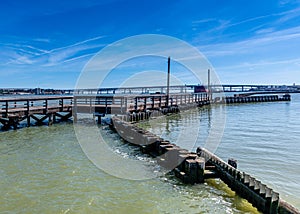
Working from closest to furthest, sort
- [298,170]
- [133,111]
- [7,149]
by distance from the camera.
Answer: [298,170] → [7,149] → [133,111]

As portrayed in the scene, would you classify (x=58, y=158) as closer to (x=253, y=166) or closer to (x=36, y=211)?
(x=36, y=211)

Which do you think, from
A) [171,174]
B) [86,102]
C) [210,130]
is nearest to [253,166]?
[171,174]

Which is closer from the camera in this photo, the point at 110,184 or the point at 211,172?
the point at 110,184

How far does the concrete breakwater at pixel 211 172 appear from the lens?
20.4ft

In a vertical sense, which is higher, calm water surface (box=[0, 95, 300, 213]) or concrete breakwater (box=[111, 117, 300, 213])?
concrete breakwater (box=[111, 117, 300, 213])

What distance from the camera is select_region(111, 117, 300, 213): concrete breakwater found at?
20.4 feet

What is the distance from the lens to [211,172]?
8.91 meters

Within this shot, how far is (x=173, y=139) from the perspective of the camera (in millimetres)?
16781

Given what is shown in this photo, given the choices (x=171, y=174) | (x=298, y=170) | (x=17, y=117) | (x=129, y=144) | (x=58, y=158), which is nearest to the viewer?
(x=171, y=174)

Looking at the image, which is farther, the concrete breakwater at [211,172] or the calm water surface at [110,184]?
the calm water surface at [110,184]

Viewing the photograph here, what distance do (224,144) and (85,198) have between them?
31.5 feet

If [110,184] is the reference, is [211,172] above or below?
above

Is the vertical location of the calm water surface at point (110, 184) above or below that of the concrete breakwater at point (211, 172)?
below

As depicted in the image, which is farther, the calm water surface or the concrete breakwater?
the calm water surface
